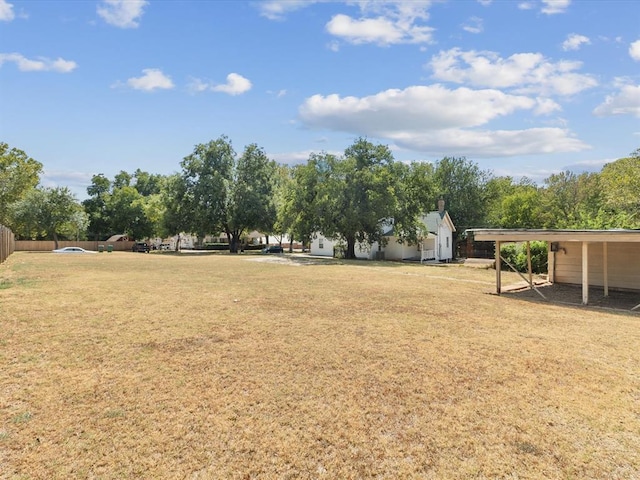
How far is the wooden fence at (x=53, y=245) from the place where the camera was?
4547 cm

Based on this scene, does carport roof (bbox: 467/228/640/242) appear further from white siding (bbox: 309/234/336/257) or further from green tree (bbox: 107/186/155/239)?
green tree (bbox: 107/186/155/239)

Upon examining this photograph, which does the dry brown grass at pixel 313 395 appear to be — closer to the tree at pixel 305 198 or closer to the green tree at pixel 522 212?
the tree at pixel 305 198

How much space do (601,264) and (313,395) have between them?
49.5 ft

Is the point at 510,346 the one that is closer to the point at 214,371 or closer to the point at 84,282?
the point at 214,371

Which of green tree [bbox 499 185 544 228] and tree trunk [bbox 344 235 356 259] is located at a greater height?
green tree [bbox 499 185 544 228]

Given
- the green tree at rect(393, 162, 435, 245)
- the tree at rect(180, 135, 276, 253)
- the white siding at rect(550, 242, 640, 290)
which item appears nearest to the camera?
the white siding at rect(550, 242, 640, 290)

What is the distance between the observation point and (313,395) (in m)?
4.49

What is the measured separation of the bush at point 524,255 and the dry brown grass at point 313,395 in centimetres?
1230

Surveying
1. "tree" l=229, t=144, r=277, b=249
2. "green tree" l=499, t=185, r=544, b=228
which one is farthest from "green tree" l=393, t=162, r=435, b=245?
"green tree" l=499, t=185, r=544, b=228

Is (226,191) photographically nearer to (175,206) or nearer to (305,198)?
(175,206)

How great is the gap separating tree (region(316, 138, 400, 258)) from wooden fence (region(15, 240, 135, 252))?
32.2 m

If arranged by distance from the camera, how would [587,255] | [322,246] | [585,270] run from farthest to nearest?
[322,246]
[587,255]
[585,270]

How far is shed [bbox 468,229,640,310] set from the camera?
36.0 ft

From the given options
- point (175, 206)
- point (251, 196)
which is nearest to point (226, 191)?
point (251, 196)
